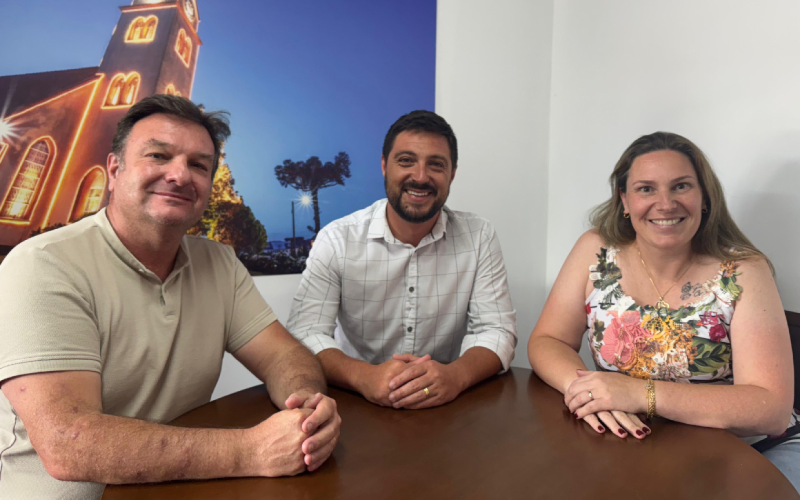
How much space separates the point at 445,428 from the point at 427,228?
85 centimetres

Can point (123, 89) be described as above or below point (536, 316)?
above

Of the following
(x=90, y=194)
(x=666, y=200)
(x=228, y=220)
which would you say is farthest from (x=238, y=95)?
(x=666, y=200)

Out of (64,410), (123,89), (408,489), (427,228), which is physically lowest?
(408,489)

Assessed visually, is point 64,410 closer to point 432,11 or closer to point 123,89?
point 123,89

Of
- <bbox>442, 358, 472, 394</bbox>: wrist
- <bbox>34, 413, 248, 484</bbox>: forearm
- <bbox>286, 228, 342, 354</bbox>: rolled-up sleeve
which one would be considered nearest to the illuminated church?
<bbox>286, 228, 342, 354</bbox>: rolled-up sleeve

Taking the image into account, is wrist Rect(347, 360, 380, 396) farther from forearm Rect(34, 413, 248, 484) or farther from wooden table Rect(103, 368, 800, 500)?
forearm Rect(34, 413, 248, 484)

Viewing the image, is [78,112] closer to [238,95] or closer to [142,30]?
[142,30]

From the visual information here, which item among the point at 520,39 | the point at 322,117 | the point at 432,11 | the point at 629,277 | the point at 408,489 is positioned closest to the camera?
the point at 408,489

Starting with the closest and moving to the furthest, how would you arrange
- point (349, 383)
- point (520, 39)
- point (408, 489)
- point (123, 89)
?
point (408, 489) < point (349, 383) < point (123, 89) < point (520, 39)

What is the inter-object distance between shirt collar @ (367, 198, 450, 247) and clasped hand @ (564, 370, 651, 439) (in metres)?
0.75

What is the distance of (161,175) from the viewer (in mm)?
1244

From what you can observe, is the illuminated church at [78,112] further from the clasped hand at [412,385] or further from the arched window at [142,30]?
the clasped hand at [412,385]

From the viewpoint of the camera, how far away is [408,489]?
0.88 meters

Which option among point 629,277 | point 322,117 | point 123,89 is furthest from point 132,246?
point 629,277
